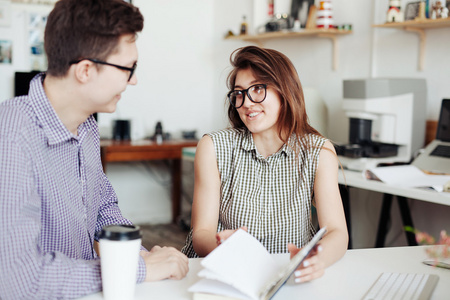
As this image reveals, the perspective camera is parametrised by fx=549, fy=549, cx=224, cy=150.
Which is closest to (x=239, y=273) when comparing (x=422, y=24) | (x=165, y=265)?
(x=165, y=265)

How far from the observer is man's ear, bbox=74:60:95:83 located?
1175mm

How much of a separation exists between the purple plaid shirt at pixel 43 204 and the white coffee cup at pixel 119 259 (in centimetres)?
7

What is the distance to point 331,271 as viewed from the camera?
1.25 meters

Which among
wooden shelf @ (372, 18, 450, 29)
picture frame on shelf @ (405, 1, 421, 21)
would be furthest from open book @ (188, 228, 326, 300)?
picture frame on shelf @ (405, 1, 421, 21)

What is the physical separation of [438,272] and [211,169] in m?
0.73

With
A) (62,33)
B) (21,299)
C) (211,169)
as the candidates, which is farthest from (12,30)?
(21,299)

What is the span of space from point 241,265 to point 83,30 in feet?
1.92

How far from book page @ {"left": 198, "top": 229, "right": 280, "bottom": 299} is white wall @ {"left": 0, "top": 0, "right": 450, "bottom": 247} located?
8.00 feet

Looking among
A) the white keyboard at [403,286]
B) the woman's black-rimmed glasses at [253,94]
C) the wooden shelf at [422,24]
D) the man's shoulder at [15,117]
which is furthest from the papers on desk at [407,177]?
the man's shoulder at [15,117]

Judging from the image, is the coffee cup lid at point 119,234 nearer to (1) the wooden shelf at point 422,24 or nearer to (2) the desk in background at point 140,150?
(1) the wooden shelf at point 422,24

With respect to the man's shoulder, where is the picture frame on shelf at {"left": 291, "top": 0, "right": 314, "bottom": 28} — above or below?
above

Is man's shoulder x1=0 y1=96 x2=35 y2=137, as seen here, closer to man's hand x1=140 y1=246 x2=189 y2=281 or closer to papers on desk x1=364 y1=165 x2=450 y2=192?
man's hand x1=140 y1=246 x2=189 y2=281

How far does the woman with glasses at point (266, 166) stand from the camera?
168 centimetres

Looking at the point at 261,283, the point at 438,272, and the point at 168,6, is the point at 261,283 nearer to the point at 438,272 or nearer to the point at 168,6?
the point at 438,272
